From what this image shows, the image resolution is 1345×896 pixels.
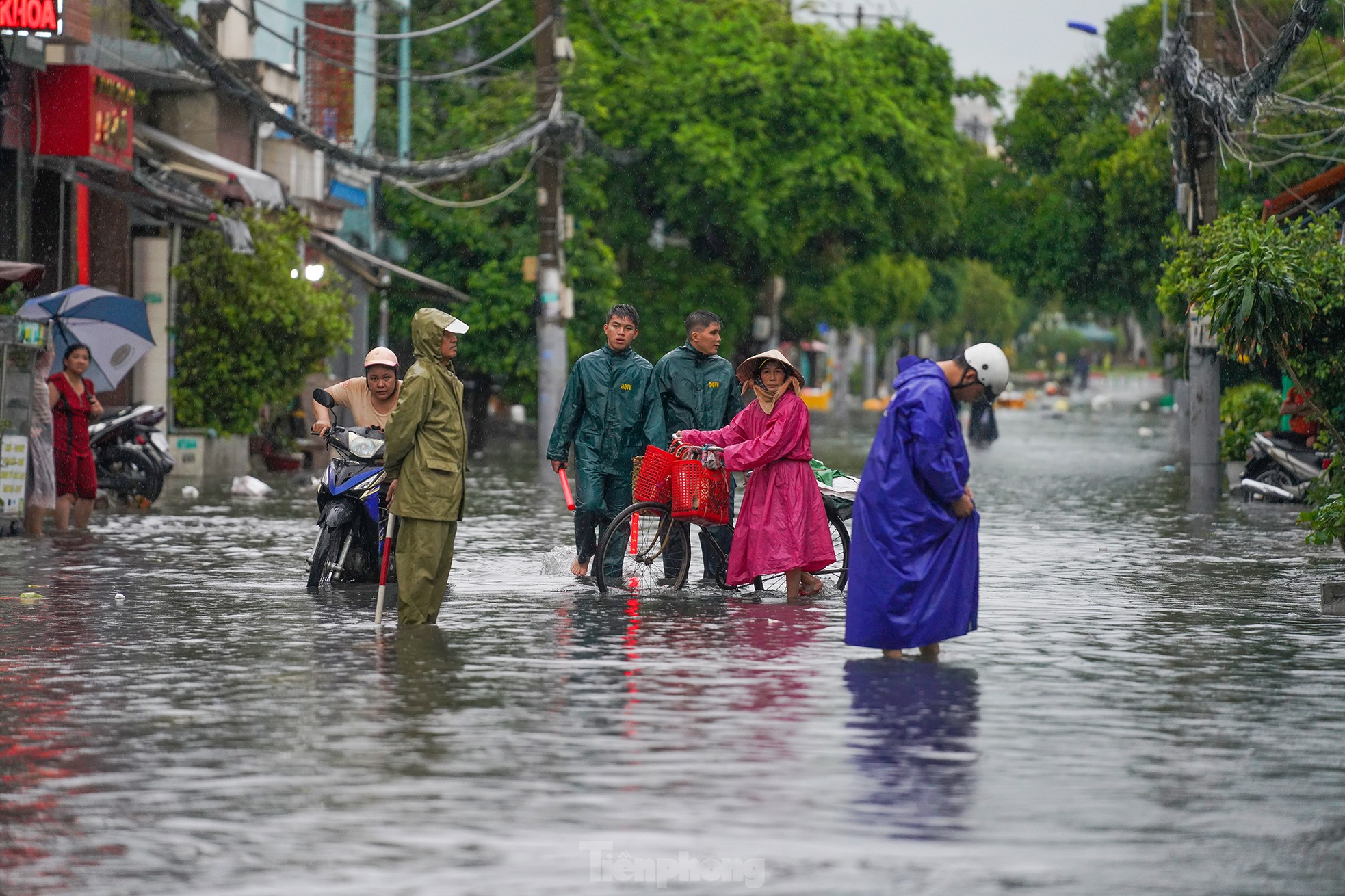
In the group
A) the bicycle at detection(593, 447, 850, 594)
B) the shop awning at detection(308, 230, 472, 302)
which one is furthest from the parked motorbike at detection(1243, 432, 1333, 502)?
the shop awning at detection(308, 230, 472, 302)

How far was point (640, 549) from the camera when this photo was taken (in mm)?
13977

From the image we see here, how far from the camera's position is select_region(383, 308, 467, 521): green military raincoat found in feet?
39.1

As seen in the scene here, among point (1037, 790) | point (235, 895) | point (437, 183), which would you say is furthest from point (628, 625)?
point (437, 183)

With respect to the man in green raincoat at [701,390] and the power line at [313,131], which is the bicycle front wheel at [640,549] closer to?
the man in green raincoat at [701,390]

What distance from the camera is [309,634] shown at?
11.8 metres

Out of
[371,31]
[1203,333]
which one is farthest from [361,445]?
[371,31]

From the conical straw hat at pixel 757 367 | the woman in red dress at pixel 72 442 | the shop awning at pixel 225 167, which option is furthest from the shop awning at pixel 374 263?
the conical straw hat at pixel 757 367

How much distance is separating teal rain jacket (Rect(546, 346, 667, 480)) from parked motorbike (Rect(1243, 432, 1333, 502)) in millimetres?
9824

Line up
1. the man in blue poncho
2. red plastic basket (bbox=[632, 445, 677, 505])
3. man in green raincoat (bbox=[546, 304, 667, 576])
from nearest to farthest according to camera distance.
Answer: the man in blue poncho
red plastic basket (bbox=[632, 445, 677, 505])
man in green raincoat (bbox=[546, 304, 667, 576])

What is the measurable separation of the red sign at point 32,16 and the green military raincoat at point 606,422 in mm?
8991

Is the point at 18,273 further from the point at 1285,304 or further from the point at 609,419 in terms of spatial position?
the point at 1285,304

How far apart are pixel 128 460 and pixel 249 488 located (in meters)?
2.47

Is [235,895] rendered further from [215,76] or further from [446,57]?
[446,57]

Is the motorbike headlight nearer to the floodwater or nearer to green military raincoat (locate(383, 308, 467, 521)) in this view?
the floodwater
